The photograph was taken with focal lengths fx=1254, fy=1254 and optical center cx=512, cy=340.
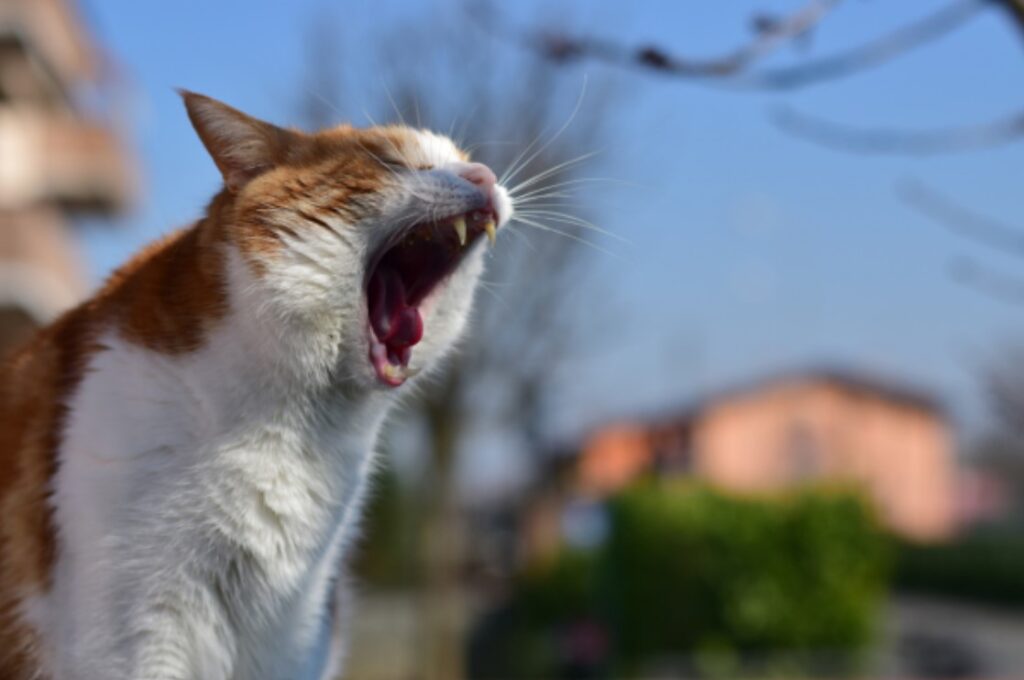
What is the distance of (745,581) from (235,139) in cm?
1080

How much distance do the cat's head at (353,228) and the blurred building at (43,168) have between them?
1035 cm

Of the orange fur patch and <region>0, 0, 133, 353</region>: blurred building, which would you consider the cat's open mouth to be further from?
<region>0, 0, 133, 353</region>: blurred building

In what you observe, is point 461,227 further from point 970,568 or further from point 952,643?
point 970,568

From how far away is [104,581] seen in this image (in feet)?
5.73

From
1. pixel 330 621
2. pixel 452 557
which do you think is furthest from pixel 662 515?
pixel 330 621

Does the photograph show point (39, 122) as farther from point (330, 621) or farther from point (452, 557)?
point (330, 621)

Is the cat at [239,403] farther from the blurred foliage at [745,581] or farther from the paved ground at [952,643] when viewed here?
the paved ground at [952,643]

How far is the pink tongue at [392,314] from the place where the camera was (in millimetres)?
1771

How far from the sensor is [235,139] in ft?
5.96

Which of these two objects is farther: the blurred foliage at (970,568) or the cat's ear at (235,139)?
the blurred foliage at (970,568)

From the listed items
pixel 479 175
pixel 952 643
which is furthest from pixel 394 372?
pixel 952 643

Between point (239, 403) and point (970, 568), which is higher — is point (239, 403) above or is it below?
below

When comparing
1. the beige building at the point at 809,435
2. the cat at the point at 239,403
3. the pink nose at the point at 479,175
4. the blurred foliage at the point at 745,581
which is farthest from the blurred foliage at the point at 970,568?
the pink nose at the point at 479,175

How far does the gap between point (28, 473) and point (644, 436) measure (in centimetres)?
3597
